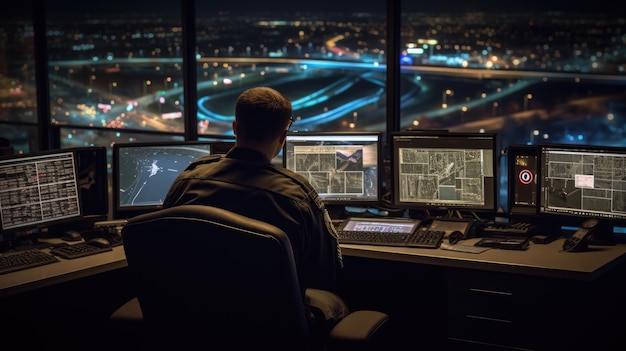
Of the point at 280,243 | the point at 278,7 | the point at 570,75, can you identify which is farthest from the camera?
the point at 278,7

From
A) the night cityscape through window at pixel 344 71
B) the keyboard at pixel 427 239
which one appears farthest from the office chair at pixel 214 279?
the night cityscape through window at pixel 344 71

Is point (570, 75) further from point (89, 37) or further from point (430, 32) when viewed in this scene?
point (89, 37)

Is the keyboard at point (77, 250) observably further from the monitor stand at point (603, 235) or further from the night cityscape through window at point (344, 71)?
the night cityscape through window at point (344, 71)

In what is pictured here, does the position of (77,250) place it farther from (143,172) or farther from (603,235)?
(603,235)

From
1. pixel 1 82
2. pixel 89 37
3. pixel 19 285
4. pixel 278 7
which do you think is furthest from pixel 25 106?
pixel 19 285

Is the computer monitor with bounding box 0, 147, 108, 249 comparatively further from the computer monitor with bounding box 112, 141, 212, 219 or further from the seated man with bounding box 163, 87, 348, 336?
the seated man with bounding box 163, 87, 348, 336

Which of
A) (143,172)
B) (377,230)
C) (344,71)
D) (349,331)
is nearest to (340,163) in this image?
(377,230)
